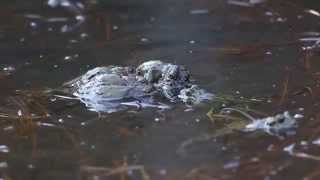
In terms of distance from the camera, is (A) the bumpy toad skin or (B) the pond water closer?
(B) the pond water

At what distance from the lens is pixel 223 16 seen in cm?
337

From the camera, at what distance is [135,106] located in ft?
7.58

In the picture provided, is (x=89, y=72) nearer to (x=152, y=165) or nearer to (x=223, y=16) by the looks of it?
(x=152, y=165)

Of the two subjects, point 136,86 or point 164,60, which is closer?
point 136,86

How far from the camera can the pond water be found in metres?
1.88

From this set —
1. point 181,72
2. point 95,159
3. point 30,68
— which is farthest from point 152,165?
point 30,68

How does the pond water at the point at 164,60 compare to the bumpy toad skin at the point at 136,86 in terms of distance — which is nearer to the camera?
the pond water at the point at 164,60

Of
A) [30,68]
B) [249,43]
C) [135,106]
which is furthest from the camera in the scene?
[249,43]

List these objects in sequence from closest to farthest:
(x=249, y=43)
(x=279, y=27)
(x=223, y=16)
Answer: (x=249, y=43) → (x=279, y=27) → (x=223, y=16)

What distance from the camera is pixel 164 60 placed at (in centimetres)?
274

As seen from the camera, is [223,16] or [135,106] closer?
[135,106]

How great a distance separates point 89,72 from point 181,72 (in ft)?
1.09

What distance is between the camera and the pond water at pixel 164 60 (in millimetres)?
1878

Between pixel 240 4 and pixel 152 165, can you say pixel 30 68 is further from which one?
pixel 240 4
